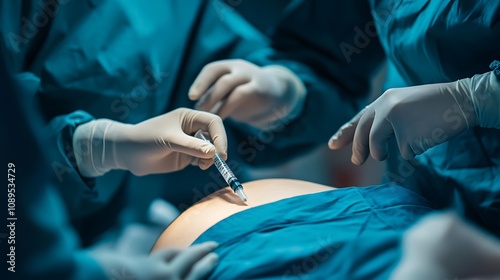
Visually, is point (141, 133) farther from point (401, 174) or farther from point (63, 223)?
point (401, 174)

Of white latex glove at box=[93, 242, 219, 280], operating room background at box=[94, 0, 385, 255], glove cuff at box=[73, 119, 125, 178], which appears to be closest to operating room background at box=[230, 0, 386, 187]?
operating room background at box=[94, 0, 385, 255]

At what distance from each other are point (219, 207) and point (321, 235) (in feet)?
0.68

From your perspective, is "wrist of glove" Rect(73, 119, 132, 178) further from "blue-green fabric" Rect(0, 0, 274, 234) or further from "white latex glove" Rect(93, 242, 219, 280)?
"white latex glove" Rect(93, 242, 219, 280)

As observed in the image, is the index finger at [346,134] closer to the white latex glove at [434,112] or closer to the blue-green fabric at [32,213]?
the white latex glove at [434,112]

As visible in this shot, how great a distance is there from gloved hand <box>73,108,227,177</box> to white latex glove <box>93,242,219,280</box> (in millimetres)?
214

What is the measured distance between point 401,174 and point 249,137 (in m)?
0.36

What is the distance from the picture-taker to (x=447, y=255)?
2.36 feet

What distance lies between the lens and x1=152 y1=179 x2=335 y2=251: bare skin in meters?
0.88

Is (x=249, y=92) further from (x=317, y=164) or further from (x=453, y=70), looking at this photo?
(x=453, y=70)

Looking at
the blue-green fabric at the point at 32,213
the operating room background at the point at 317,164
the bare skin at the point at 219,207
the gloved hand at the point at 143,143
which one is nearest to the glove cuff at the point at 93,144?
the gloved hand at the point at 143,143

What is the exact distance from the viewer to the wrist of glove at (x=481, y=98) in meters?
0.83

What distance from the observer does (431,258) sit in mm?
712

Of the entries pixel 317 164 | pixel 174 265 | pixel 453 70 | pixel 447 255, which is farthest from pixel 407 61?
pixel 174 265

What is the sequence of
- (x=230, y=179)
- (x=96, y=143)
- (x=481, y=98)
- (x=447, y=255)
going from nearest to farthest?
(x=447, y=255)
(x=481, y=98)
(x=230, y=179)
(x=96, y=143)
